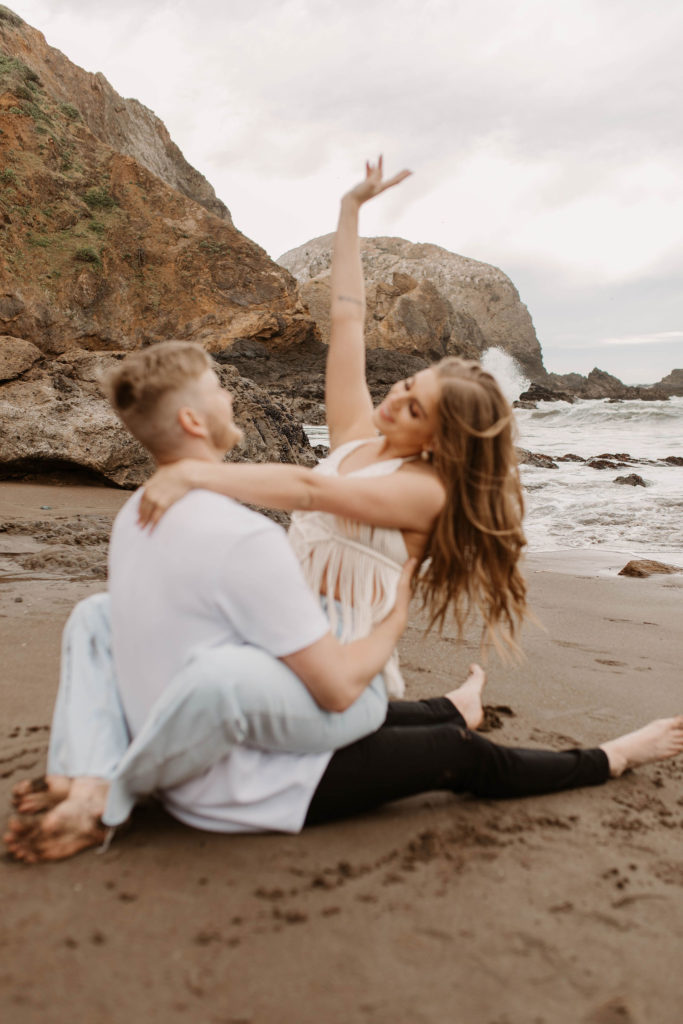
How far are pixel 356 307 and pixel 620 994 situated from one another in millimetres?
2046

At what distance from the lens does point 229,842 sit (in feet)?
5.98

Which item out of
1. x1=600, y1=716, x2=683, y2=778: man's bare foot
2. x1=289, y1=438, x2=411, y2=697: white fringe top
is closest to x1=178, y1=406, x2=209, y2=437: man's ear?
x1=289, y1=438, x2=411, y2=697: white fringe top

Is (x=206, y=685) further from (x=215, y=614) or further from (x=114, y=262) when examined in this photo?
(x=114, y=262)

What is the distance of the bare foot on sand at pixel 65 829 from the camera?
1710mm

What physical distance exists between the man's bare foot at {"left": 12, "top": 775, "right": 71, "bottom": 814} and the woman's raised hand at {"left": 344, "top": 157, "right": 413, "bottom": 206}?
6.45 feet

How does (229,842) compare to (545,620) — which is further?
(545,620)

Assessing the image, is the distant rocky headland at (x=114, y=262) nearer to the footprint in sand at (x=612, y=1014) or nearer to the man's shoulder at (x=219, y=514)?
the man's shoulder at (x=219, y=514)

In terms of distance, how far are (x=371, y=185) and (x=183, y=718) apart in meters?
1.83

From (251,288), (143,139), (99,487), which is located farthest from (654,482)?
(143,139)

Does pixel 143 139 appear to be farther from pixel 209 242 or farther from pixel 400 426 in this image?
pixel 400 426

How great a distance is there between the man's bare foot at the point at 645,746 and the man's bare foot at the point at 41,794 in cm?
158

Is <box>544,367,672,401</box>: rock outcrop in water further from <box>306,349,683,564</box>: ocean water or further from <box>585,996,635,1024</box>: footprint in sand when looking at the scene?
<box>585,996,635,1024</box>: footprint in sand

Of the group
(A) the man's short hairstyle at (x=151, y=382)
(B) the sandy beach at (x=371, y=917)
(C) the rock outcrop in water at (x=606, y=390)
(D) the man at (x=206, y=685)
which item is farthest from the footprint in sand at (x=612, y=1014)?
A: (C) the rock outcrop in water at (x=606, y=390)

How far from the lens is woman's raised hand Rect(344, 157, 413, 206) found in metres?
2.59
